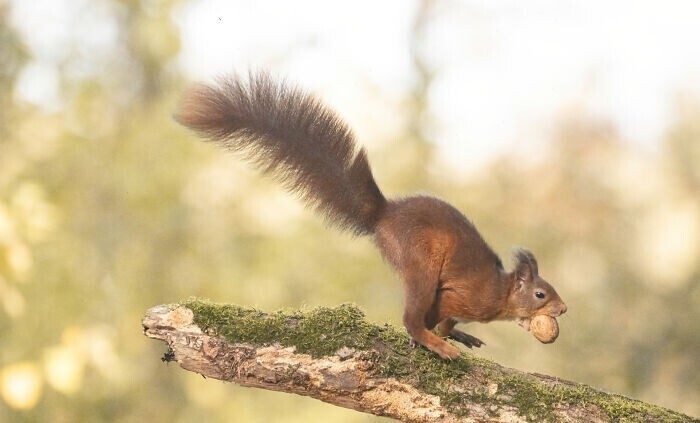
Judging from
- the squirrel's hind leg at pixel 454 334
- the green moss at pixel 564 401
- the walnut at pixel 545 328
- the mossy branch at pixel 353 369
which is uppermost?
the walnut at pixel 545 328

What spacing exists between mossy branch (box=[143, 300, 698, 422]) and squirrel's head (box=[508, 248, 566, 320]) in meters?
0.50

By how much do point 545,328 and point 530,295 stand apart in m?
0.15

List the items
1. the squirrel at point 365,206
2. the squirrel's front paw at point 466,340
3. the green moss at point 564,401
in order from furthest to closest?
the squirrel's front paw at point 466,340
the squirrel at point 365,206
the green moss at point 564,401

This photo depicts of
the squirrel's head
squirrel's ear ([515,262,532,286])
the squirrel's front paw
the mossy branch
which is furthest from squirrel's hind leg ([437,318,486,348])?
the mossy branch

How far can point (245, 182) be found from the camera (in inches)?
330

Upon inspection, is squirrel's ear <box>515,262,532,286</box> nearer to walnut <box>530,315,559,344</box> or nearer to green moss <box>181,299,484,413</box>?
walnut <box>530,315,559,344</box>

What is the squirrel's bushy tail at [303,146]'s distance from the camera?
329 cm

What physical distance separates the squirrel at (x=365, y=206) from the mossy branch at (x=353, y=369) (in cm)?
29

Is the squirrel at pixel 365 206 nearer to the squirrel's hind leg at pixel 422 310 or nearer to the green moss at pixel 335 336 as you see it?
the squirrel's hind leg at pixel 422 310

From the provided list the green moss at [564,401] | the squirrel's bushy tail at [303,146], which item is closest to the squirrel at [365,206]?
the squirrel's bushy tail at [303,146]

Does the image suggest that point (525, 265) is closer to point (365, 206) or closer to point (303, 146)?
point (365, 206)

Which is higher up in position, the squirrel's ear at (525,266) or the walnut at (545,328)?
the squirrel's ear at (525,266)

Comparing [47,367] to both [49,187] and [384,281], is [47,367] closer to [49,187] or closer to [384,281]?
[49,187]

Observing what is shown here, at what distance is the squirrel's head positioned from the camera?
3.54 m
